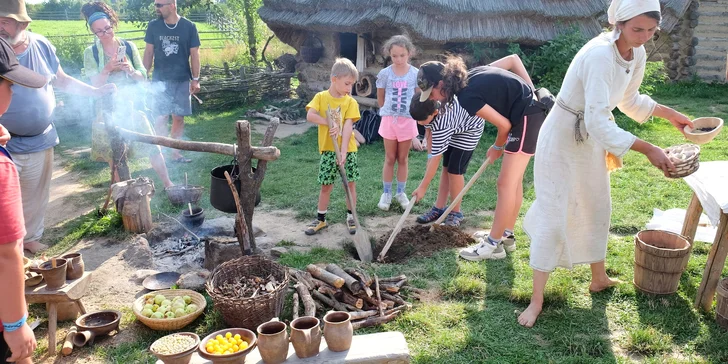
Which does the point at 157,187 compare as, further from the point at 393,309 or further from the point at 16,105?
the point at 393,309

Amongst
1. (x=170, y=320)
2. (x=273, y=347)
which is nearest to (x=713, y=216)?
(x=273, y=347)

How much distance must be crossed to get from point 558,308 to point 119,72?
5269 mm

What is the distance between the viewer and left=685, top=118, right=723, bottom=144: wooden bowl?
11.2 ft

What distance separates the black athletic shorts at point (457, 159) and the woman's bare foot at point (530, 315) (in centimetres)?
188

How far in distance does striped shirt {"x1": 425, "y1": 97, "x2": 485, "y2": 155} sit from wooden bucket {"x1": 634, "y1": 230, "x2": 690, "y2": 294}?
5.99 ft

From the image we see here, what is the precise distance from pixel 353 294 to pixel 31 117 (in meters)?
3.26

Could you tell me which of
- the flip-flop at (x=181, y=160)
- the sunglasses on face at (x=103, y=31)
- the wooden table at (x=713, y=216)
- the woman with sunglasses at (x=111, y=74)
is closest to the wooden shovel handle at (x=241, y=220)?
the woman with sunglasses at (x=111, y=74)

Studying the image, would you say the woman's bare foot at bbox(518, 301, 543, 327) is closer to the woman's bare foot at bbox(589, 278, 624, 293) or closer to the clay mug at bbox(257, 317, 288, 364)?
the woman's bare foot at bbox(589, 278, 624, 293)

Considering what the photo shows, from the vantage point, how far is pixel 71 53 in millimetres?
13445

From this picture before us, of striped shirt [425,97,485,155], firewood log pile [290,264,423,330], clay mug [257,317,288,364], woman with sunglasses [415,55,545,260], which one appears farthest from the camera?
striped shirt [425,97,485,155]

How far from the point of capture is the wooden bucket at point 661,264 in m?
3.73

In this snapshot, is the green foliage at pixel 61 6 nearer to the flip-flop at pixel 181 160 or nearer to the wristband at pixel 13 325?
the flip-flop at pixel 181 160

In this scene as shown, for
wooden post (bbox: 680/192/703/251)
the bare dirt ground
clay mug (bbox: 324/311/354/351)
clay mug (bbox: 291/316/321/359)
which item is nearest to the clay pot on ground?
the bare dirt ground

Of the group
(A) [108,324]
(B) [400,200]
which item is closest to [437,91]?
(B) [400,200]
